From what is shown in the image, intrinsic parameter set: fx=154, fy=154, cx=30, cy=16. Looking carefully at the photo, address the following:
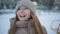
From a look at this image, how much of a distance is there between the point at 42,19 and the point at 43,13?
0.05m

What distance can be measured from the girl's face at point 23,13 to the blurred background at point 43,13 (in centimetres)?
6

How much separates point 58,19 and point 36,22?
20cm

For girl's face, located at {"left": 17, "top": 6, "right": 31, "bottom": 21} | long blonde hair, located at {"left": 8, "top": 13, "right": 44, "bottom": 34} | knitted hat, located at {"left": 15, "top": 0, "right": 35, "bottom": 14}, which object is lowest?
long blonde hair, located at {"left": 8, "top": 13, "right": 44, "bottom": 34}

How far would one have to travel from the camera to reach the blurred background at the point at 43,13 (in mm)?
1286

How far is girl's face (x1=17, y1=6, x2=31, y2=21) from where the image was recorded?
125 centimetres

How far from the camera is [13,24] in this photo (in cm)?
125

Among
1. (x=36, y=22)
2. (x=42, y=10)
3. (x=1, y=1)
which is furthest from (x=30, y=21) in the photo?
(x=1, y=1)

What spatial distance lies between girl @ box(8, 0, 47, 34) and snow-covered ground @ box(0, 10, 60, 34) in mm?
43

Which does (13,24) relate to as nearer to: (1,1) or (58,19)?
(1,1)

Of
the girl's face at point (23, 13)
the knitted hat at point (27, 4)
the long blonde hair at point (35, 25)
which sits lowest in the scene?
the long blonde hair at point (35, 25)

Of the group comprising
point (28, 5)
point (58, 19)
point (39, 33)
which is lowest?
point (39, 33)

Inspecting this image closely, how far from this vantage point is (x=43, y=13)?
1303mm

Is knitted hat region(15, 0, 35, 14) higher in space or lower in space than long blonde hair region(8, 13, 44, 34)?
higher

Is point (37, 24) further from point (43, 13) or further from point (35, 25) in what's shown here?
point (43, 13)
